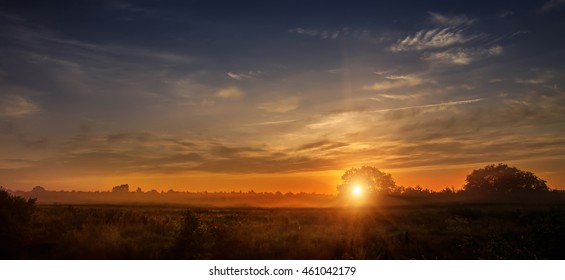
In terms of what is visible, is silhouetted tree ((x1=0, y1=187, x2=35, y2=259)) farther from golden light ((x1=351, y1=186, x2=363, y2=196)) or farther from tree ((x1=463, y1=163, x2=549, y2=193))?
tree ((x1=463, y1=163, x2=549, y2=193))

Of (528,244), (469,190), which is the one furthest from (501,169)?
(528,244)

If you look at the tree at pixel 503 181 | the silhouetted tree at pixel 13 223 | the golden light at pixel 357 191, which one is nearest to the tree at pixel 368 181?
the golden light at pixel 357 191

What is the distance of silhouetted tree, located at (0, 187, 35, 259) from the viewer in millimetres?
15291

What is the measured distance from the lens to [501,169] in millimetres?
99375

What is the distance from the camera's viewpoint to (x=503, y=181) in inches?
3792

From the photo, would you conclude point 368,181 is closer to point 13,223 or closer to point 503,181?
point 503,181

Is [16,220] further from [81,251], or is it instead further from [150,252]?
[150,252]

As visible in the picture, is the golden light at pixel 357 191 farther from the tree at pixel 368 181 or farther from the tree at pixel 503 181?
the tree at pixel 503 181

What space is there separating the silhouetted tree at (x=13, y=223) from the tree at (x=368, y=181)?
93301 millimetres

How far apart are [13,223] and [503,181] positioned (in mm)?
99412

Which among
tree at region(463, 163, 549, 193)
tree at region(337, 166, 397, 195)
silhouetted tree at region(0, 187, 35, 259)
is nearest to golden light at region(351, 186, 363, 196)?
tree at region(337, 166, 397, 195)

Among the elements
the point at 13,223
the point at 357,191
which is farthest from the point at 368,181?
the point at 13,223

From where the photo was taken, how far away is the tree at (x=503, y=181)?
307 ft
